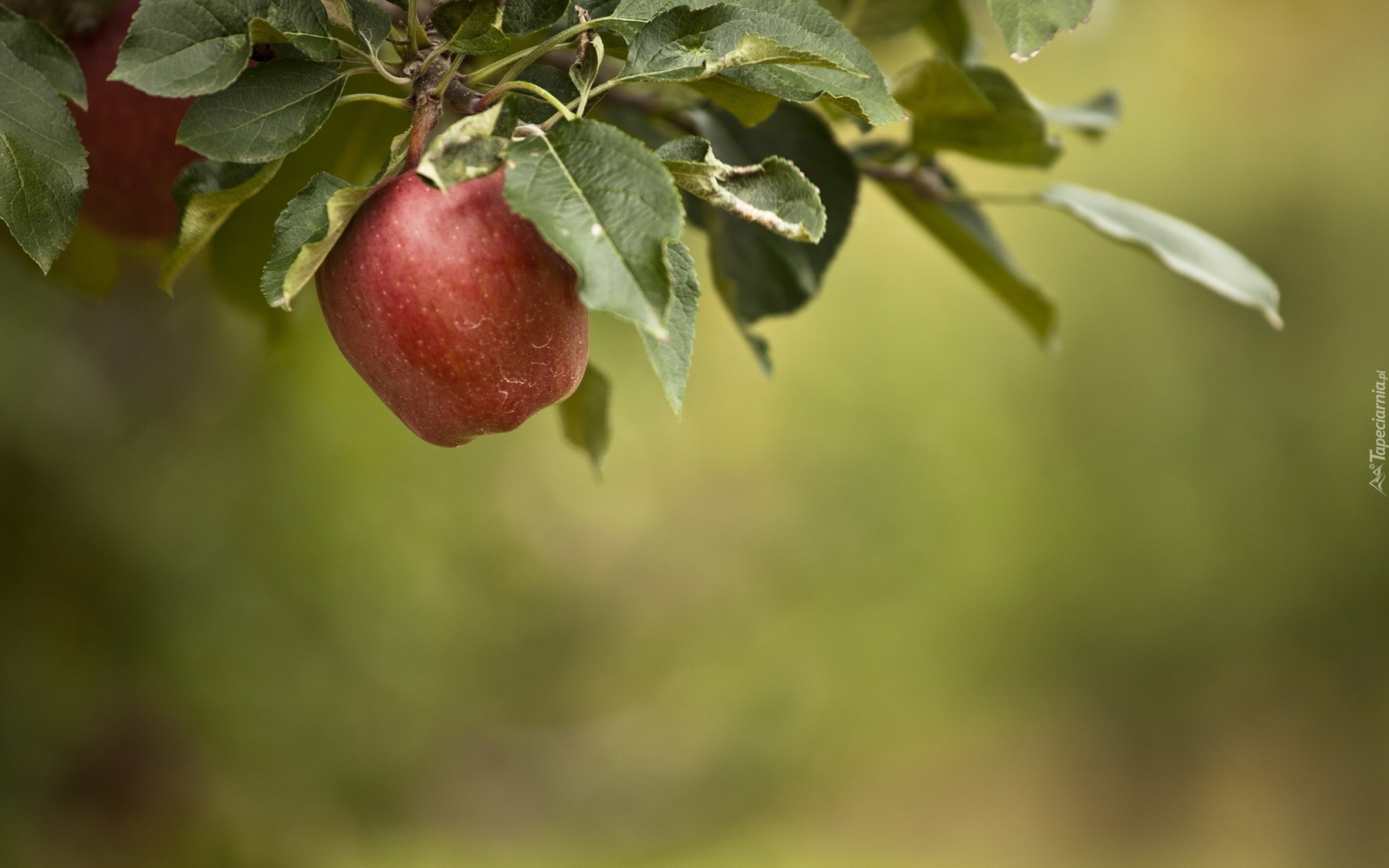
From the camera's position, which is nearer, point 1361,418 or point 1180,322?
point 1361,418

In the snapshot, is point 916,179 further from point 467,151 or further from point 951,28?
point 467,151

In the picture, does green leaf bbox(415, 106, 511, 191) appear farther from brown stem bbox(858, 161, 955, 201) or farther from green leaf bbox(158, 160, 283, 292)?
brown stem bbox(858, 161, 955, 201)

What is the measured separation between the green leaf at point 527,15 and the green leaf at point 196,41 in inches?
2.1

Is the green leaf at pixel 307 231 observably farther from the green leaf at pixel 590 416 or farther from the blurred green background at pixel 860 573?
the blurred green background at pixel 860 573

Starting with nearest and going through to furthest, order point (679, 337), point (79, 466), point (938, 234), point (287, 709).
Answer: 1. point (679, 337)
2. point (938, 234)
3. point (79, 466)
4. point (287, 709)

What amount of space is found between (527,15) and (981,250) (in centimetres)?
31

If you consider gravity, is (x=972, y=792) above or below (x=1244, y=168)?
below

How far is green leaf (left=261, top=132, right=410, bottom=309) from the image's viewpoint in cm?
26

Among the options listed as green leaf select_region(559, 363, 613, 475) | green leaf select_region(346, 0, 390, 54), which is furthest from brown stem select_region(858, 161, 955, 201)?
green leaf select_region(346, 0, 390, 54)

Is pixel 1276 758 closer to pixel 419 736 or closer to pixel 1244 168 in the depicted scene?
pixel 1244 168

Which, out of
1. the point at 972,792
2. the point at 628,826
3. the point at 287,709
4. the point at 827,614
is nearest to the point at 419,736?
the point at 287,709

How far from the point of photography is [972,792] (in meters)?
2.04

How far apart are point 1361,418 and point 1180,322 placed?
0.34 metres

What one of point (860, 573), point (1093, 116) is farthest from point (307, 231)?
point (860, 573)
